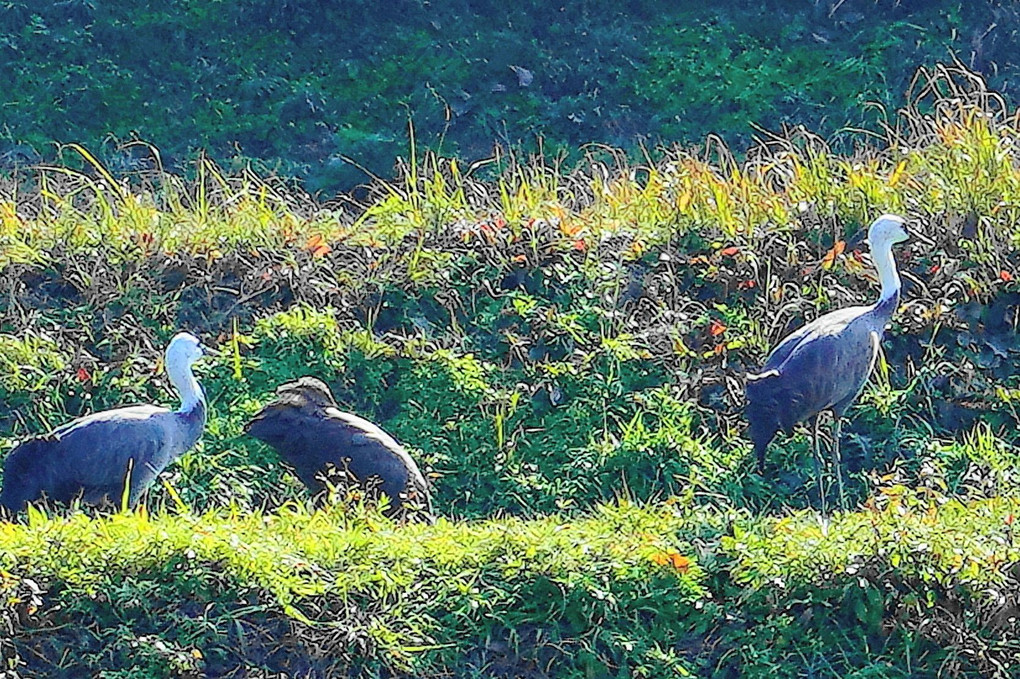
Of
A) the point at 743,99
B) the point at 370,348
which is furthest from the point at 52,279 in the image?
the point at 743,99

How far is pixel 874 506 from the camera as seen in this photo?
6895 mm

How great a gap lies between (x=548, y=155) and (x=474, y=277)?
384cm

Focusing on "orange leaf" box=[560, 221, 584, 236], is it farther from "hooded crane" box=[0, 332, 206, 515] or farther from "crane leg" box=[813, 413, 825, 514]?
"hooded crane" box=[0, 332, 206, 515]

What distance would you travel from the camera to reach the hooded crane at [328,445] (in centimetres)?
767

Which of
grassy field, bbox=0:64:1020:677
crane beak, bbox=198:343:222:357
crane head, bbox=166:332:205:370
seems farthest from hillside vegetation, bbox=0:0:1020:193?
crane head, bbox=166:332:205:370

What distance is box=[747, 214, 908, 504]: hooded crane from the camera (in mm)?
7809

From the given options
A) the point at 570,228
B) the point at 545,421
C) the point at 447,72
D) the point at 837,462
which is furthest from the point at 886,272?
the point at 447,72

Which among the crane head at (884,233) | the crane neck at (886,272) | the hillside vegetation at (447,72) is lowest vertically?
the hillside vegetation at (447,72)

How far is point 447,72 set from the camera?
45.5 ft

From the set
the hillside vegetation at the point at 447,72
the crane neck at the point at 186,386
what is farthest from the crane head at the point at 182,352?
the hillside vegetation at the point at 447,72

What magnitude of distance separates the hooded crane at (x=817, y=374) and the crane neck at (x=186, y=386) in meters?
2.55

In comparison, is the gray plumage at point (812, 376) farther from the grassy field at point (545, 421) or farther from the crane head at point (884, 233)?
the crane head at point (884, 233)

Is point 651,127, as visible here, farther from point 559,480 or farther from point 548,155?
point 559,480

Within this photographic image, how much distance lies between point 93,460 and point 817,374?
3274 millimetres
